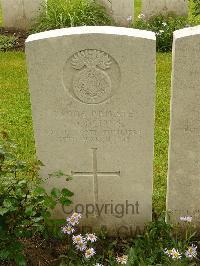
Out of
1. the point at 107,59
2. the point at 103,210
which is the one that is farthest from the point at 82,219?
the point at 107,59

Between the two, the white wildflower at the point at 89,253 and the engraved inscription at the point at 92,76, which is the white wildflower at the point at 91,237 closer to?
the white wildflower at the point at 89,253

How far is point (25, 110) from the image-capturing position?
635 centimetres

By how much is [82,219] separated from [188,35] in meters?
1.63

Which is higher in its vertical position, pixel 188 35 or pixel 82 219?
pixel 188 35

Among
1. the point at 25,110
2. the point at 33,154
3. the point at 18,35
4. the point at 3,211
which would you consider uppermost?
the point at 18,35

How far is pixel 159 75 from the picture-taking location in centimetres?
722

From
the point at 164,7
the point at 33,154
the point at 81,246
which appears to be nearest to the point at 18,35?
the point at 164,7

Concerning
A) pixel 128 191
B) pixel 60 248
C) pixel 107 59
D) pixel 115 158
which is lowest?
pixel 60 248

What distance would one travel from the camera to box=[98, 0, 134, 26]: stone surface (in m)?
8.64

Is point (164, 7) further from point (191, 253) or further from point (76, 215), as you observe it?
point (191, 253)

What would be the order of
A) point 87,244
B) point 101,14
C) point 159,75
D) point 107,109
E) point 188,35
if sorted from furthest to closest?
point 101,14, point 159,75, point 87,244, point 107,109, point 188,35

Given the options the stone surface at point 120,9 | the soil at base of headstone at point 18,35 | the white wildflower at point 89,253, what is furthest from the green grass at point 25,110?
the stone surface at point 120,9

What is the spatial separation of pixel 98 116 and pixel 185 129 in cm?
61

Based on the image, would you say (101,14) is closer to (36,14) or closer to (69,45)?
(36,14)
